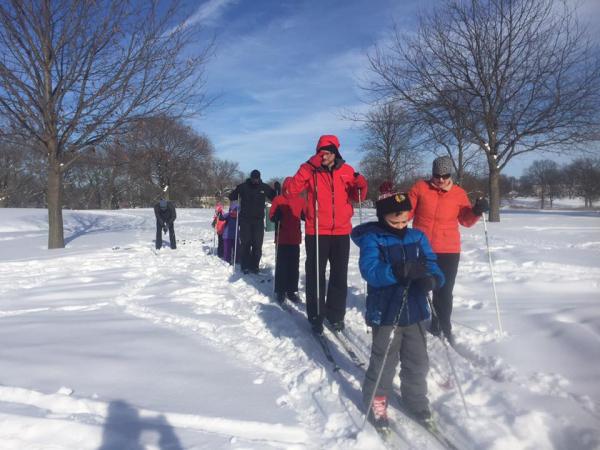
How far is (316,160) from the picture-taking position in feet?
14.1

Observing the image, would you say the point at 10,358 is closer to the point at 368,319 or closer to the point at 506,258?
the point at 368,319

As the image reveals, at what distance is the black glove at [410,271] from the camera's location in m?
2.64

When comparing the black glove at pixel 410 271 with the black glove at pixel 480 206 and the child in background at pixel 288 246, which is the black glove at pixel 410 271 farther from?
the child in background at pixel 288 246

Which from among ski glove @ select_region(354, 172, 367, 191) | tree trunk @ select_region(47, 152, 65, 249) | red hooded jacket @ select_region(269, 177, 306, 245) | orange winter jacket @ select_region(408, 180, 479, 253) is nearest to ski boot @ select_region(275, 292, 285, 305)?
red hooded jacket @ select_region(269, 177, 306, 245)

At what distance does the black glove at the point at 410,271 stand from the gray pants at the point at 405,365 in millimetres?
423

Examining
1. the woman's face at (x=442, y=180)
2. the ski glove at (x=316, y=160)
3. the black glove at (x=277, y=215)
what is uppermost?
the ski glove at (x=316, y=160)

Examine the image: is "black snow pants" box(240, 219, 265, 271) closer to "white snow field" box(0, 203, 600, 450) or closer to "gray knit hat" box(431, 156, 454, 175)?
"white snow field" box(0, 203, 600, 450)

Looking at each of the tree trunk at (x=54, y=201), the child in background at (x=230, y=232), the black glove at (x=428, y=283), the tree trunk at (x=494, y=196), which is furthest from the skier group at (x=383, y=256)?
the tree trunk at (x=494, y=196)

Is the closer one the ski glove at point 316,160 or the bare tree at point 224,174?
the ski glove at point 316,160

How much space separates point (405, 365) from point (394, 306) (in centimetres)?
47

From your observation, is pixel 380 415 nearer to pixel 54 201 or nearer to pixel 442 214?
pixel 442 214

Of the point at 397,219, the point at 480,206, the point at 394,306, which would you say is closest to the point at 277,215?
the point at 480,206

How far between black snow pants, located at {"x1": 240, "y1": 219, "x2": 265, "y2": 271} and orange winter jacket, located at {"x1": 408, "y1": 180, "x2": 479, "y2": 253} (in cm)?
422

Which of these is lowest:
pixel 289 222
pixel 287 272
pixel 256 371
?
pixel 256 371
